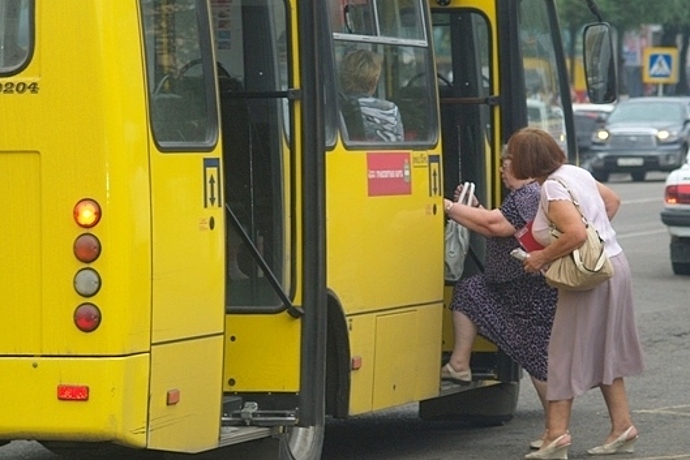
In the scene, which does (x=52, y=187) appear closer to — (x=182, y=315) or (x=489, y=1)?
(x=182, y=315)

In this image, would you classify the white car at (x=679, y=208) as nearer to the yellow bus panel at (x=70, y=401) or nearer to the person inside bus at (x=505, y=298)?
the person inside bus at (x=505, y=298)

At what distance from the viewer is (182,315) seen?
283 inches

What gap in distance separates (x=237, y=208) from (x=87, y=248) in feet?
4.87

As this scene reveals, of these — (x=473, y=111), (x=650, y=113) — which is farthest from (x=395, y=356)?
(x=650, y=113)

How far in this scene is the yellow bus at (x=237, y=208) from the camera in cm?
681

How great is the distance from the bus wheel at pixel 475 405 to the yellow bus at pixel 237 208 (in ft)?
0.04

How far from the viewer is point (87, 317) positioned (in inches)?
268

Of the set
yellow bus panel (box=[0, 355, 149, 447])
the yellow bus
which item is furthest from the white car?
yellow bus panel (box=[0, 355, 149, 447])

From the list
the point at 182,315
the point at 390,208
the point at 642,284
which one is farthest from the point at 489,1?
the point at 642,284

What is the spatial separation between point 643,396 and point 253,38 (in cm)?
458

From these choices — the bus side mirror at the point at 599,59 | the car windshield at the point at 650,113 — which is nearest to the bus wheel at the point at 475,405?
the bus side mirror at the point at 599,59

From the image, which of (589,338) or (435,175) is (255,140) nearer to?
(435,175)

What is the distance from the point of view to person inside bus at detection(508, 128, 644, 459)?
904cm

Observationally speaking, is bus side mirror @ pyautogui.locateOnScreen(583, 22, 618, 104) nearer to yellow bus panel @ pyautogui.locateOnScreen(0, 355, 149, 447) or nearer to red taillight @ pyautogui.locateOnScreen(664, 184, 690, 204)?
yellow bus panel @ pyautogui.locateOnScreen(0, 355, 149, 447)
